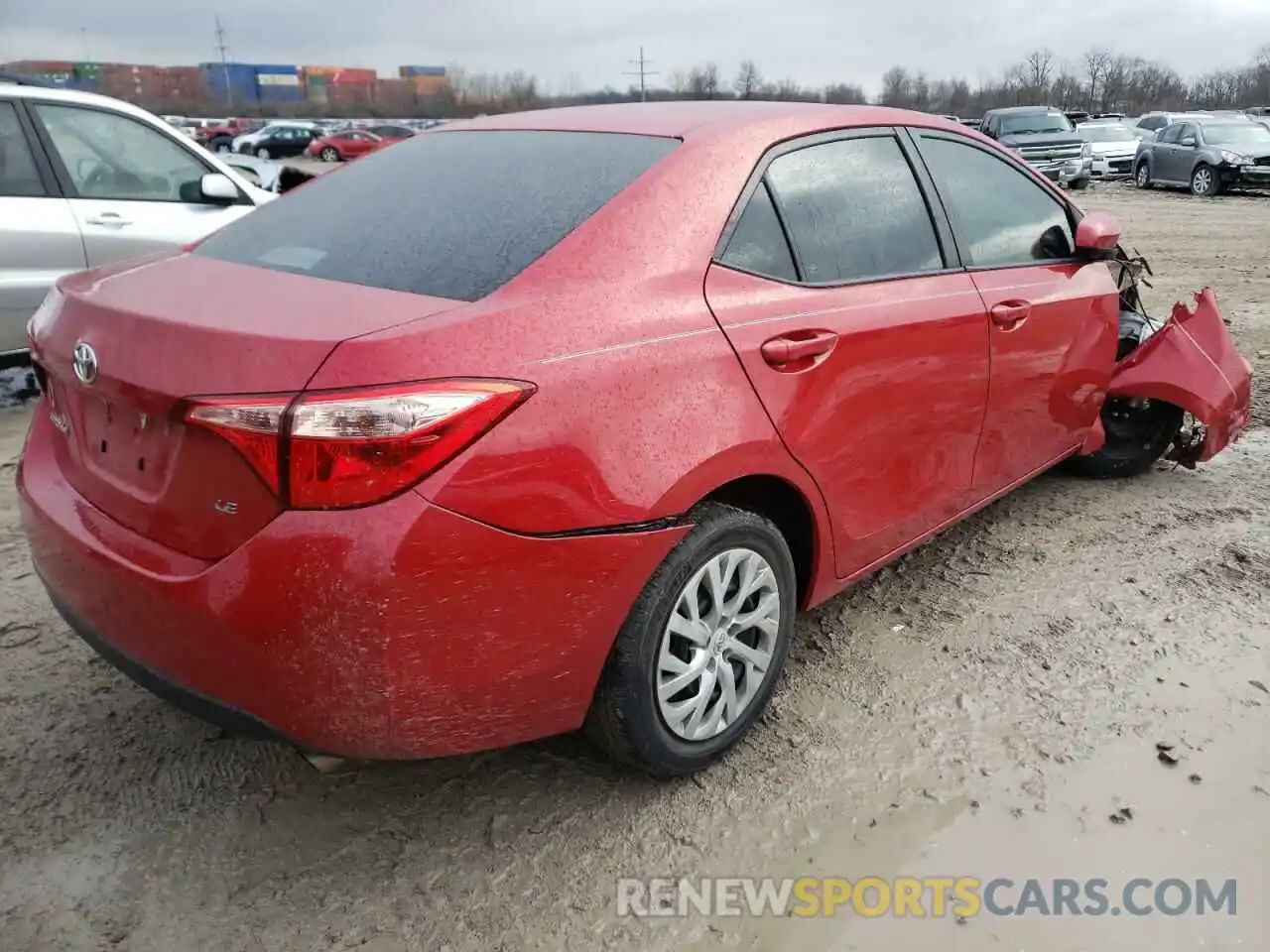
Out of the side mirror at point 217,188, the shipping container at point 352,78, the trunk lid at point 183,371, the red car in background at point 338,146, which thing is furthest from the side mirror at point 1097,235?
the shipping container at point 352,78

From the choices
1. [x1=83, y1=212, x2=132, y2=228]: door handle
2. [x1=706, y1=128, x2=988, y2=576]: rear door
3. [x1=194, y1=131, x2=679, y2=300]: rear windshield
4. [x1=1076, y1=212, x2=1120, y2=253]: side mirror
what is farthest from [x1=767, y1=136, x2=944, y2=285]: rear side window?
[x1=83, y1=212, x2=132, y2=228]: door handle

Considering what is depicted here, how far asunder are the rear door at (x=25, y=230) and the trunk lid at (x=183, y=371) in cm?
324

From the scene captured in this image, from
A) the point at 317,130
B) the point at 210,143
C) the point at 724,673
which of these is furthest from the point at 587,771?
the point at 210,143

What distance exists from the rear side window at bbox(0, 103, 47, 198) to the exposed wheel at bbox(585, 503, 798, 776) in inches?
179

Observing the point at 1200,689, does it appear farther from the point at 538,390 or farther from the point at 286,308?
the point at 286,308

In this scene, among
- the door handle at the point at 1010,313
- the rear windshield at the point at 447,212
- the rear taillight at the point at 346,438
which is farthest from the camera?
the door handle at the point at 1010,313

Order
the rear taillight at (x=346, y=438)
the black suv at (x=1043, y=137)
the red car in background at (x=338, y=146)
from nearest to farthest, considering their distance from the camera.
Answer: the rear taillight at (x=346, y=438) → the black suv at (x=1043, y=137) → the red car in background at (x=338, y=146)

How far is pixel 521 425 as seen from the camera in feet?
6.32

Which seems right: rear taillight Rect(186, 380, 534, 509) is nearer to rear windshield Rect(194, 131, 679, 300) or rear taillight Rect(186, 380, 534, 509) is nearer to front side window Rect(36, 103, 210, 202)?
rear windshield Rect(194, 131, 679, 300)

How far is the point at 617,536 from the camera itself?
6.84 feet

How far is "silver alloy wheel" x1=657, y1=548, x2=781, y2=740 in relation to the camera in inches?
92.6

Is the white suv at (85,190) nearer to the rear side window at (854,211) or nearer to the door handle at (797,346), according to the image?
the rear side window at (854,211)

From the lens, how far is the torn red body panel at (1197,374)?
13.8 ft

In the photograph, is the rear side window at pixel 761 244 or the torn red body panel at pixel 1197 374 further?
the torn red body panel at pixel 1197 374
